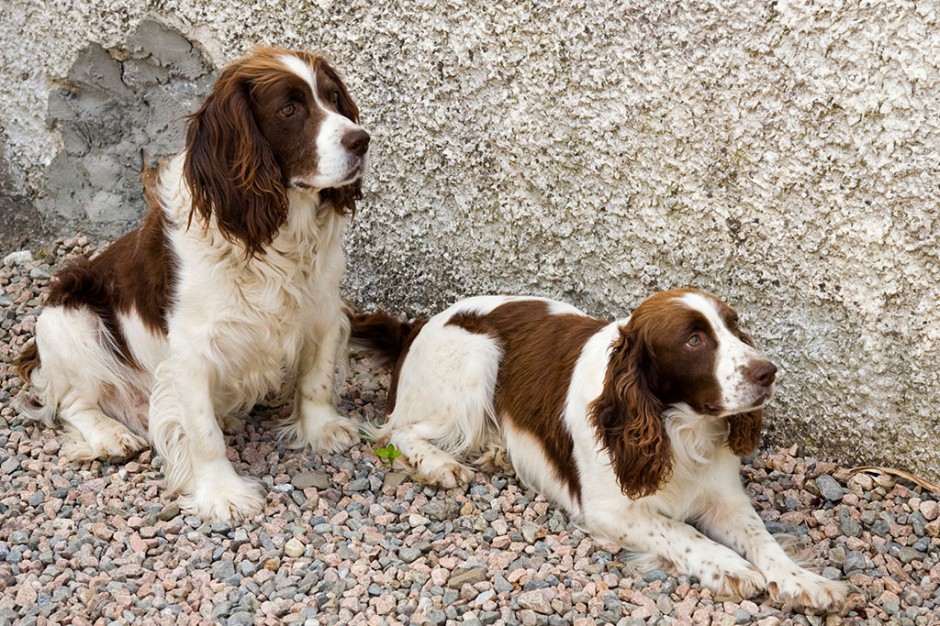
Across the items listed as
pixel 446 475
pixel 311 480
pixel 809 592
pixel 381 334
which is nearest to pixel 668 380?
pixel 809 592

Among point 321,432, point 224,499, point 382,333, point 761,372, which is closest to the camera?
point 761,372

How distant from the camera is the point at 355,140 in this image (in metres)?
3.36

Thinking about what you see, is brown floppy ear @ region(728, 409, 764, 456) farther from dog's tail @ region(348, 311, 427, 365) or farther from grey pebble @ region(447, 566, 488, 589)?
dog's tail @ region(348, 311, 427, 365)

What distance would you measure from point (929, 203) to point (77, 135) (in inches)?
152

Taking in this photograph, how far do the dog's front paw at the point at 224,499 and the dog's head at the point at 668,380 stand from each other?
1.17 meters

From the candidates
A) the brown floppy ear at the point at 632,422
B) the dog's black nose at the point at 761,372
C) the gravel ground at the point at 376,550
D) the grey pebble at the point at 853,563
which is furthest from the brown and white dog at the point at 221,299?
the grey pebble at the point at 853,563

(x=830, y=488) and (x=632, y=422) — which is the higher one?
(x=632, y=422)

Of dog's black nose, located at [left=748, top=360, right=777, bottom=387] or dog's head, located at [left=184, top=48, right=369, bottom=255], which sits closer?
dog's black nose, located at [left=748, top=360, right=777, bottom=387]

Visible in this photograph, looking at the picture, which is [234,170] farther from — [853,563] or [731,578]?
[853,563]

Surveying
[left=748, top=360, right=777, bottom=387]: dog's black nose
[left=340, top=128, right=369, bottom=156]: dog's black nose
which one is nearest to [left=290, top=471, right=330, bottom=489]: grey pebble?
[left=340, top=128, right=369, bottom=156]: dog's black nose

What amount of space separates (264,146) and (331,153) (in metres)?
0.22

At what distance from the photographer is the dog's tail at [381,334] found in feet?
14.5

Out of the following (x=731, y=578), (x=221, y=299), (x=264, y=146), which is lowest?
(x=731, y=578)

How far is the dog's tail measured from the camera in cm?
442
